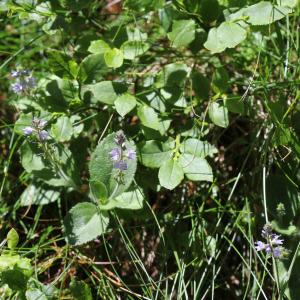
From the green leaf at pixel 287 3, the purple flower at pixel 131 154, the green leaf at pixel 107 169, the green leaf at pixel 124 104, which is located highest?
the green leaf at pixel 287 3

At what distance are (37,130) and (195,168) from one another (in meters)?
0.46

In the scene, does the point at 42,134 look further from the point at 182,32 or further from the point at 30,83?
the point at 182,32

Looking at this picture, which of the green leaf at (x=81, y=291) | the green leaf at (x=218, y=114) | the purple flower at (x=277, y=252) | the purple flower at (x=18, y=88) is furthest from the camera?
the purple flower at (x=18, y=88)

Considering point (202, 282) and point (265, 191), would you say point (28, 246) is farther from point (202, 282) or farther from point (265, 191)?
point (265, 191)

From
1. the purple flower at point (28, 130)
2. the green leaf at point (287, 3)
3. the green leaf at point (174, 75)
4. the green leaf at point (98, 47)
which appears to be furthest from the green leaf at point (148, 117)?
the green leaf at point (287, 3)

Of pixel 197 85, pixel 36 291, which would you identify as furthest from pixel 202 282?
pixel 197 85

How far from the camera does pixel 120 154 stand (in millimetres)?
1488

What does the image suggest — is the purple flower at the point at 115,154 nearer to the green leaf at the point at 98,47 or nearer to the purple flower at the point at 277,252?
the green leaf at the point at 98,47

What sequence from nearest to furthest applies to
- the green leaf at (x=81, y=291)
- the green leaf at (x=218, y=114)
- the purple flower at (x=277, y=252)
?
the purple flower at (x=277, y=252) → the green leaf at (x=81, y=291) → the green leaf at (x=218, y=114)

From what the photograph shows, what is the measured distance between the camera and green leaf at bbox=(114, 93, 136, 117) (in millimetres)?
1570

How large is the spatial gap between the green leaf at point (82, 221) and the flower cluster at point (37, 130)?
225mm

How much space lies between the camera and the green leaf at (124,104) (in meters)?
1.57

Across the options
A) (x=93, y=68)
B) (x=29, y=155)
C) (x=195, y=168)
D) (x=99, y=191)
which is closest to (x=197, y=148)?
(x=195, y=168)

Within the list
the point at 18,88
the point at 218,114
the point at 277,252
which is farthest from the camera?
the point at 18,88
